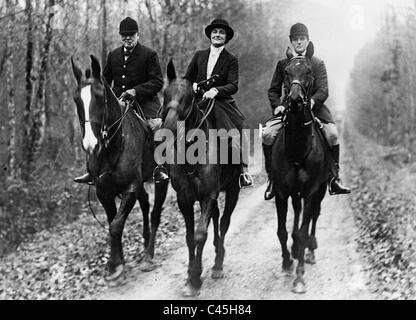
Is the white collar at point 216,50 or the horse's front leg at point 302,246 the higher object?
the white collar at point 216,50

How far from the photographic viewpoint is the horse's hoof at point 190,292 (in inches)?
248

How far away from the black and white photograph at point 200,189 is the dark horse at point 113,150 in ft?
0.07

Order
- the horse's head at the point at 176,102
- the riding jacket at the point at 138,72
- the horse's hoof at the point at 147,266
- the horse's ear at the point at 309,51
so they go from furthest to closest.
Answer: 1. the riding jacket at the point at 138,72
2. the horse's hoof at the point at 147,266
3. the horse's ear at the point at 309,51
4. the horse's head at the point at 176,102

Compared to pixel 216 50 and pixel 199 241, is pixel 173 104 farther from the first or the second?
pixel 199 241

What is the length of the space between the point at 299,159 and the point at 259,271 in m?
1.84

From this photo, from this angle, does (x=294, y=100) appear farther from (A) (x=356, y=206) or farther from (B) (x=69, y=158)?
(B) (x=69, y=158)

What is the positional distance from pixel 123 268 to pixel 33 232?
4354mm

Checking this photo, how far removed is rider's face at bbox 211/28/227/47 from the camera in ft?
23.1

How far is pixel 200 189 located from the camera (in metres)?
6.51

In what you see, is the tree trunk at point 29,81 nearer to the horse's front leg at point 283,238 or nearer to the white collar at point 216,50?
the white collar at point 216,50

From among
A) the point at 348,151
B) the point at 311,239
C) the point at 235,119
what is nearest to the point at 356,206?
the point at 311,239

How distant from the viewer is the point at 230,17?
42.3 feet

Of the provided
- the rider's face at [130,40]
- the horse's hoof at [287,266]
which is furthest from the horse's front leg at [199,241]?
the rider's face at [130,40]

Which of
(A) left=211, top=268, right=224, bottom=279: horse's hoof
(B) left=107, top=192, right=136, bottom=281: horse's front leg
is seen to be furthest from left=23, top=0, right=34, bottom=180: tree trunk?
(A) left=211, top=268, right=224, bottom=279: horse's hoof
